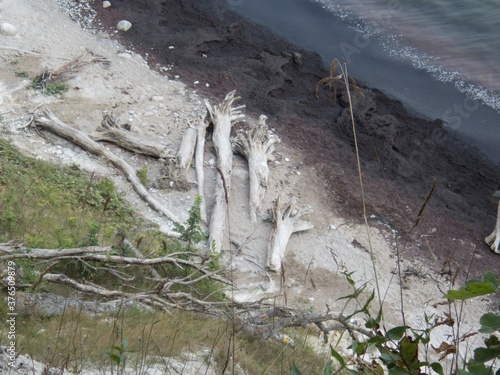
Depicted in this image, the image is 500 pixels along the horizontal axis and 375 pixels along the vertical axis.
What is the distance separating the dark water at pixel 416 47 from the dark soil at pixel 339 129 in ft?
3.84

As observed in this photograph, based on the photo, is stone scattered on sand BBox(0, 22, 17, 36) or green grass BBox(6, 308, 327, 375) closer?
green grass BBox(6, 308, 327, 375)

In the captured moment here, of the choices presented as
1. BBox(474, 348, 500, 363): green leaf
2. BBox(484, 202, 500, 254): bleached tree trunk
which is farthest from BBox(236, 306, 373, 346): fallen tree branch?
BBox(484, 202, 500, 254): bleached tree trunk

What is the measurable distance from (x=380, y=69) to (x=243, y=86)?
4.97 meters

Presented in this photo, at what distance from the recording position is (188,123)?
39.9 ft

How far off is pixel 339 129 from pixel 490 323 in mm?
11896

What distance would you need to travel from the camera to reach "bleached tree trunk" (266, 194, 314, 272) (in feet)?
32.0

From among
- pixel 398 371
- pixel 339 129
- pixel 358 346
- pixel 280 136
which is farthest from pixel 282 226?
pixel 398 371

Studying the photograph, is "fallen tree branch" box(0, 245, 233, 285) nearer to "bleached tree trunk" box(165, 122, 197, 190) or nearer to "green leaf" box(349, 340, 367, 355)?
"green leaf" box(349, 340, 367, 355)

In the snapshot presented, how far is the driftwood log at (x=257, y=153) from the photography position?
432 inches

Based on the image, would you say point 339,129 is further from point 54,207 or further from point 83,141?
point 54,207

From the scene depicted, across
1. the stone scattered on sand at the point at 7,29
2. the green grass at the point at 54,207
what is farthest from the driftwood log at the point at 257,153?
the stone scattered on sand at the point at 7,29

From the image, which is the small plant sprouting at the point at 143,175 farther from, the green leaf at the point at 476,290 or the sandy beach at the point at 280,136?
the green leaf at the point at 476,290

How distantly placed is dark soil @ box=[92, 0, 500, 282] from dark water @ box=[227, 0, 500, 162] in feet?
3.84

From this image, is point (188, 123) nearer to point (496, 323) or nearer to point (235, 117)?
point (235, 117)
